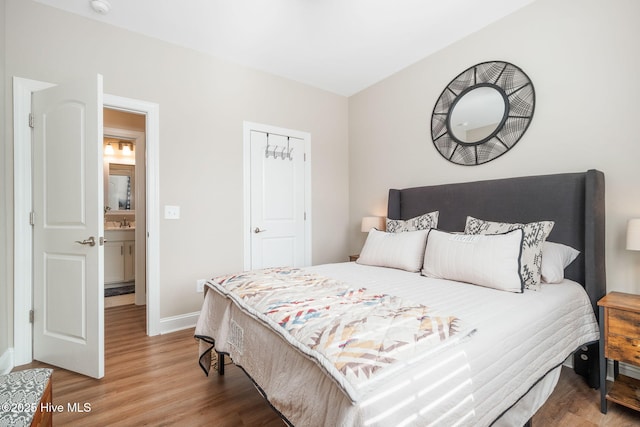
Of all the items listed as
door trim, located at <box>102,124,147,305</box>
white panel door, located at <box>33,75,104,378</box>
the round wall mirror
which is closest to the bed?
the round wall mirror

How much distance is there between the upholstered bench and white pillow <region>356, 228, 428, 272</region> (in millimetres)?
2161

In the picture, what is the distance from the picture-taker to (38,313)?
7.27ft

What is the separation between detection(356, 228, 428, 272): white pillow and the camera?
7.72 feet

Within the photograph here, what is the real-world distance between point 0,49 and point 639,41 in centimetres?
441

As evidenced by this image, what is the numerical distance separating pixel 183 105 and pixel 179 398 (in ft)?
8.39

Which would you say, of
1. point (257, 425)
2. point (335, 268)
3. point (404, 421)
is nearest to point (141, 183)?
point (335, 268)

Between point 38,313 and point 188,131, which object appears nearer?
point 38,313

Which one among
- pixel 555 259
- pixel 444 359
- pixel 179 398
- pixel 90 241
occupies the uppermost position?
pixel 90 241

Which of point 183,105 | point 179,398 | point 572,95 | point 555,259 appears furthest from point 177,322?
point 572,95

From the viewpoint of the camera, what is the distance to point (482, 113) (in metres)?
2.65

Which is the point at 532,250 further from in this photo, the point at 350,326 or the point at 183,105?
the point at 183,105

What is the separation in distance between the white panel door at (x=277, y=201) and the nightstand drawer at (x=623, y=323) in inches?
112

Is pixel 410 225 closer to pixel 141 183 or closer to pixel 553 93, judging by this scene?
pixel 553 93

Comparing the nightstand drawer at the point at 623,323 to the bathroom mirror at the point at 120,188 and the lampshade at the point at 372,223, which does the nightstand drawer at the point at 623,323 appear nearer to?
the lampshade at the point at 372,223
